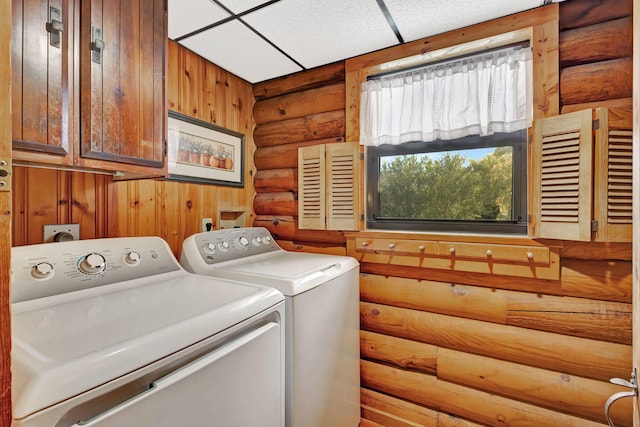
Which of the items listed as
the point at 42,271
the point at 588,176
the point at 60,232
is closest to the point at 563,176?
the point at 588,176

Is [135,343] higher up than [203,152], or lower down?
lower down

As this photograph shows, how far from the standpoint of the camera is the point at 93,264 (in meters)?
1.14

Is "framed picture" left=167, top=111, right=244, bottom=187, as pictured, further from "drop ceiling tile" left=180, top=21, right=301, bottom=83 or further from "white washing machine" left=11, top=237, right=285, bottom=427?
"white washing machine" left=11, top=237, right=285, bottom=427

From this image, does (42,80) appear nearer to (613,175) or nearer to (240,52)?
(240,52)

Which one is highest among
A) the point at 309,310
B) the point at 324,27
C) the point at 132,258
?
the point at 324,27

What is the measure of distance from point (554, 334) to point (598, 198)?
68 cm

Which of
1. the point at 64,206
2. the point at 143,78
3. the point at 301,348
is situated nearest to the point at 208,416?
the point at 301,348

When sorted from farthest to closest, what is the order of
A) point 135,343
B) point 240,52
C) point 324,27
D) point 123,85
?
point 240,52 < point 324,27 < point 123,85 < point 135,343

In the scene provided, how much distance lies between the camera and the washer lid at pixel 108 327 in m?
0.58

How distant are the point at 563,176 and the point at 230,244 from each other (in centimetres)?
172

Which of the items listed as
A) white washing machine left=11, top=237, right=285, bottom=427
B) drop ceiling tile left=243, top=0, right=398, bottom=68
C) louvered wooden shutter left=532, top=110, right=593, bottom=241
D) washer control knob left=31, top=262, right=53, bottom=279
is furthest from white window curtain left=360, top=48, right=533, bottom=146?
washer control knob left=31, top=262, right=53, bottom=279

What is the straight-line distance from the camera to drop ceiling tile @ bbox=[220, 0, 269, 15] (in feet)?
4.80

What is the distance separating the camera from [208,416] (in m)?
0.82

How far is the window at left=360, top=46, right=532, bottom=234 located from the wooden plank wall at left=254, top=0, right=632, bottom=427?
24 centimetres
